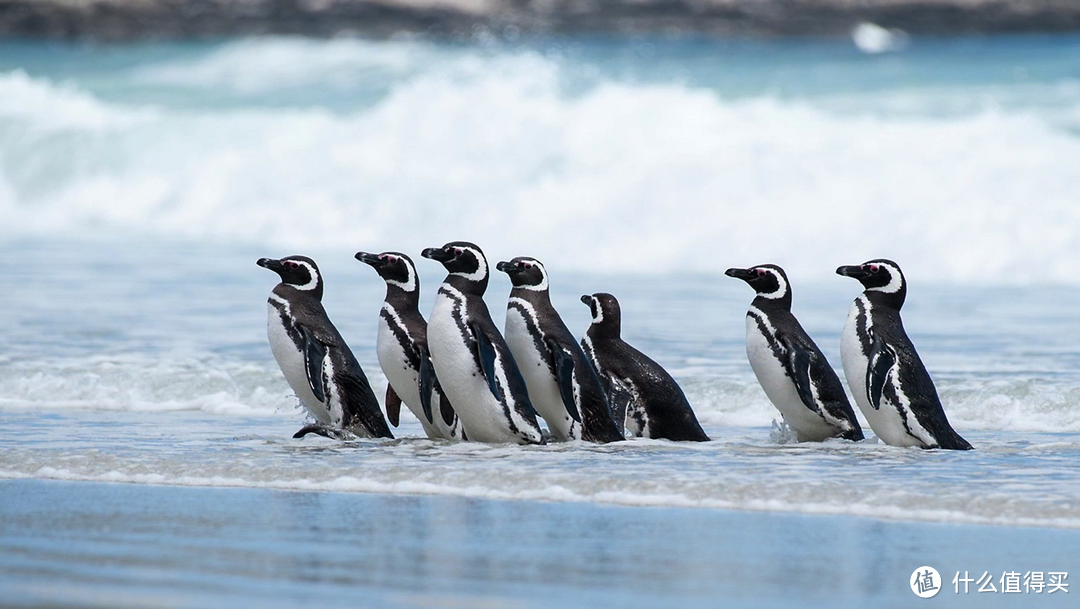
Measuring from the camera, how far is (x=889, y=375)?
6566mm

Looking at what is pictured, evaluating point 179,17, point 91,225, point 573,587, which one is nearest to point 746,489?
point 573,587

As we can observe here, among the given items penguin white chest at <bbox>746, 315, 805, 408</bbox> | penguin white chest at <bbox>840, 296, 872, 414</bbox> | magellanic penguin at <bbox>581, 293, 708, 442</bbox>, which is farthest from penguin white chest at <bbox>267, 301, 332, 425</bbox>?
penguin white chest at <bbox>840, 296, 872, 414</bbox>

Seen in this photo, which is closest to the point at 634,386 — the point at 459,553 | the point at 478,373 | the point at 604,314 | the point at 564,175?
the point at 604,314

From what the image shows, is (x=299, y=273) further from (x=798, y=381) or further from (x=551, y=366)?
(x=798, y=381)

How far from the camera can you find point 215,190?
18.8 m

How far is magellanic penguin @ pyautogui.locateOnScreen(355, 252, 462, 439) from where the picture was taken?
263 inches

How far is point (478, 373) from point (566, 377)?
1.16ft

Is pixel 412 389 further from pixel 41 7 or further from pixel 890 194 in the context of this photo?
pixel 41 7

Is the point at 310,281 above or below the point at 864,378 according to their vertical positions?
above

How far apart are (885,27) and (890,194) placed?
9.42 meters

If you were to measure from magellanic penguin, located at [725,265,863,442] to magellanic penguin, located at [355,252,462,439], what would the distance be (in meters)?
1.35

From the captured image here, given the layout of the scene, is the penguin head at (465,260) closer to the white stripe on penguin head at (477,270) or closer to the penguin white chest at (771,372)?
the white stripe on penguin head at (477,270)

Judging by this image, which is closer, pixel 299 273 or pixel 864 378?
pixel 864 378

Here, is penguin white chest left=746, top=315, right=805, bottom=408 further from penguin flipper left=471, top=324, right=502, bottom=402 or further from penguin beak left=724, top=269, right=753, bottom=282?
penguin flipper left=471, top=324, right=502, bottom=402
